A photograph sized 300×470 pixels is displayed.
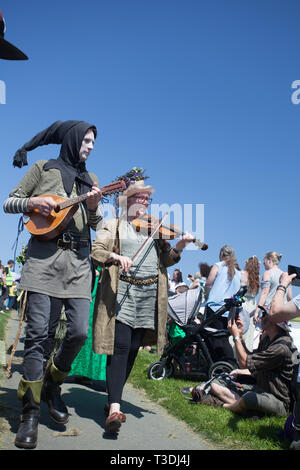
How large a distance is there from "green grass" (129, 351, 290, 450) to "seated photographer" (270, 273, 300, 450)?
1.18ft

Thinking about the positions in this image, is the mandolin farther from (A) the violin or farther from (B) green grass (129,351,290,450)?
(B) green grass (129,351,290,450)

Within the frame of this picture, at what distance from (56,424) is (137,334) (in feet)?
3.42

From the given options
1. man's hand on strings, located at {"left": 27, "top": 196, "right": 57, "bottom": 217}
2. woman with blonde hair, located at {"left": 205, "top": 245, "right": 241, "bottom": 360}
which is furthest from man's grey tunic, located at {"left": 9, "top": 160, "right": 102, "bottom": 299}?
woman with blonde hair, located at {"left": 205, "top": 245, "right": 241, "bottom": 360}

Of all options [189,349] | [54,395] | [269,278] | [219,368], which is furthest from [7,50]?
[269,278]

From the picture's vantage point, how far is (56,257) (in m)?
3.71

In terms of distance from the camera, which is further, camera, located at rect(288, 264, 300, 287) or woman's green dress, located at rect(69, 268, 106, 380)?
woman's green dress, located at rect(69, 268, 106, 380)

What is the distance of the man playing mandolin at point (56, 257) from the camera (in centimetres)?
351

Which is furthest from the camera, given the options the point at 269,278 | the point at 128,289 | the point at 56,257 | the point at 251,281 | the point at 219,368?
the point at 251,281

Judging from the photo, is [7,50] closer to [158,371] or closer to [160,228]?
[160,228]

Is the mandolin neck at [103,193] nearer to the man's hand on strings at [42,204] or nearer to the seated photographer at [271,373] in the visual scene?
the man's hand on strings at [42,204]

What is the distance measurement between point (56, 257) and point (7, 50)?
1539mm

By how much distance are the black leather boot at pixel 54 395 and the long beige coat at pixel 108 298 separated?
39cm

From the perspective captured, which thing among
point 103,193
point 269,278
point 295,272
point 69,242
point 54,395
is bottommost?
point 54,395

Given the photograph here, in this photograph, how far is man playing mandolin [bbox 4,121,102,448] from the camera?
3.51 metres
